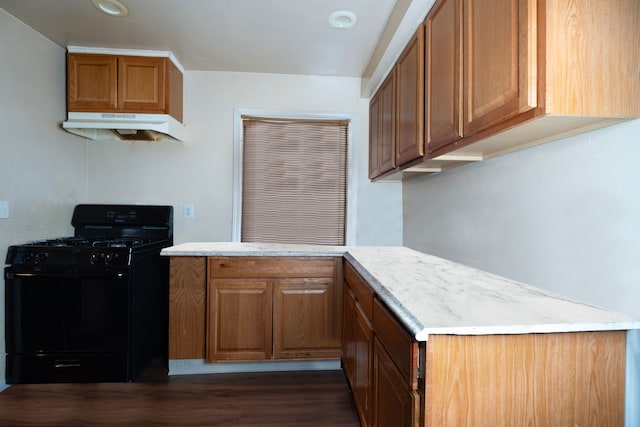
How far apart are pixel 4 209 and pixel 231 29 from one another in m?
1.89

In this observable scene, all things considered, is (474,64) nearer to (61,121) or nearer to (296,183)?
(296,183)

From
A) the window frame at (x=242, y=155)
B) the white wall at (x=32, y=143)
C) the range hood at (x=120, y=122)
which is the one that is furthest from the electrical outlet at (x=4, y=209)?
→ the window frame at (x=242, y=155)

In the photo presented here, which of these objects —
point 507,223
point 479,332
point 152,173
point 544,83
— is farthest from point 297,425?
point 152,173

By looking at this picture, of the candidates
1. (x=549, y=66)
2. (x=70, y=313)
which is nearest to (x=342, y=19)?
(x=549, y=66)

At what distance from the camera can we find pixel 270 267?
2.18m

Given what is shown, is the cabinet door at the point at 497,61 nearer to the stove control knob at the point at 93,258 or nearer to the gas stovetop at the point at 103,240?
the gas stovetop at the point at 103,240

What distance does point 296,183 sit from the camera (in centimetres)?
307

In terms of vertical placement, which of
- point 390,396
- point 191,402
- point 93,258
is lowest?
point 191,402

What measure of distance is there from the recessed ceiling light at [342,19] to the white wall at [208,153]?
88 cm

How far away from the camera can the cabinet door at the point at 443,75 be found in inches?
52.4

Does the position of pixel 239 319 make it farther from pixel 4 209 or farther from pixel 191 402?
pixel 4 209

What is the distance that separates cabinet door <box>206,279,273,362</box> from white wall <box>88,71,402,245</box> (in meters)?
0.93

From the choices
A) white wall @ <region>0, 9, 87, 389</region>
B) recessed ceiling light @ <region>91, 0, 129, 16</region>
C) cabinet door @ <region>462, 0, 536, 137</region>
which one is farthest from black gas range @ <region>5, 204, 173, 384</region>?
cabinet door @ <region>462, 0, 536, 137</region>

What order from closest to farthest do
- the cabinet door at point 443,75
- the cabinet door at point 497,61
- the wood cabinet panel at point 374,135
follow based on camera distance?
the cabinet door at point 497,61, the cabinet door at point 443,75, the wood cabinet panel at point 374,135
